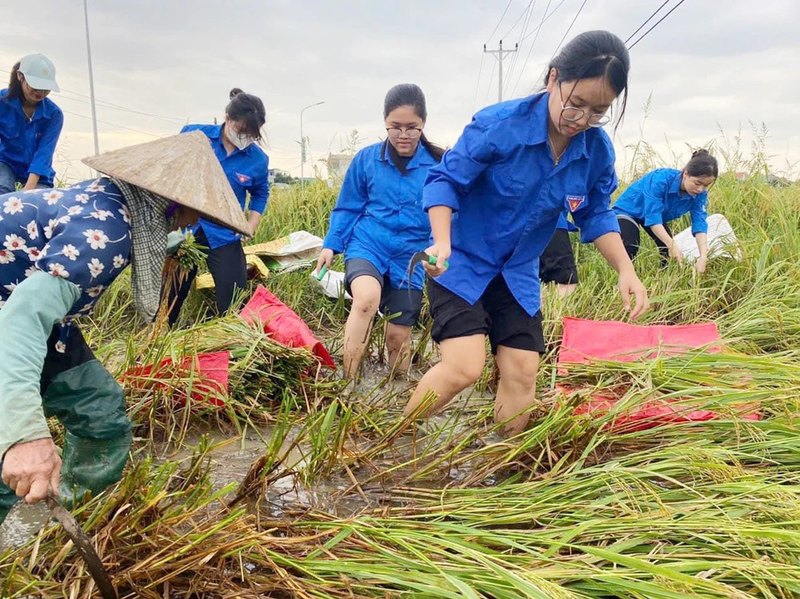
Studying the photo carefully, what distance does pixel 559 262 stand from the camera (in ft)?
13.5

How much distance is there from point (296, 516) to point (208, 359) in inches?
43.4

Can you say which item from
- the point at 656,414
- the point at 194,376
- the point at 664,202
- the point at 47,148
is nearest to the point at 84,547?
the point at 194,376

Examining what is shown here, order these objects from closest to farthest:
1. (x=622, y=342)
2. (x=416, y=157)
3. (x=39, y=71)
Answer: (x=622, y=342) < (x=416, y=157) < (x=39, y=71)

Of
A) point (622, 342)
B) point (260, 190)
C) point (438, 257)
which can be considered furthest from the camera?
point (260, 190)

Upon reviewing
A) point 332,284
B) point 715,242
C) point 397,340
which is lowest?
point 397,340

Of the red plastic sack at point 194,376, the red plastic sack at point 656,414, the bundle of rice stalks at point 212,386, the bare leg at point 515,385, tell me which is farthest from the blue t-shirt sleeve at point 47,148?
the red plastic sack at point 656,414

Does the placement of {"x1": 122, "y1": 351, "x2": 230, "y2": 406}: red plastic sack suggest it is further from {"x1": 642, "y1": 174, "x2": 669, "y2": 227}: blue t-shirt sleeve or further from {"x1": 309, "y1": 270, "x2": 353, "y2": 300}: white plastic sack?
{"x1": 642, "y1": 174, "x2": 669, "y2": 227}: blue t-shirt sleeve

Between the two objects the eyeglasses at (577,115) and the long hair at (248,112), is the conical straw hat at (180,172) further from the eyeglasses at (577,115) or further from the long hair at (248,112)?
the long hair at (248,112)

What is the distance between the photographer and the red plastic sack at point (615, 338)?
2.81m

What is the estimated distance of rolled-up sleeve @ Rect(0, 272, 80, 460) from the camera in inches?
44.8

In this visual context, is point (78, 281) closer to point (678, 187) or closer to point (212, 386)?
point (212, 386)

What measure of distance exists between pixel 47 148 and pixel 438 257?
3.42 meters

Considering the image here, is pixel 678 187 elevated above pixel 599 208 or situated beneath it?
elevated above

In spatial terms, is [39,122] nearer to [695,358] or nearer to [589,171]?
[589,171]
